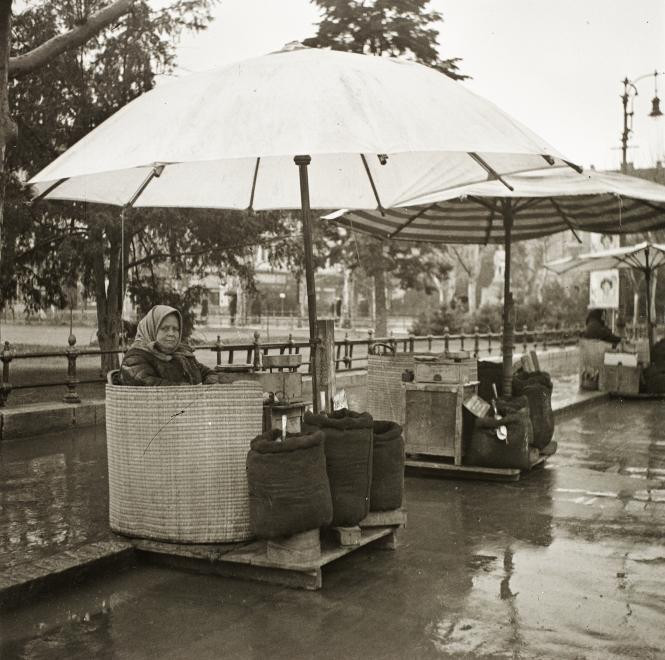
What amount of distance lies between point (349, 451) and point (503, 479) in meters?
3.47

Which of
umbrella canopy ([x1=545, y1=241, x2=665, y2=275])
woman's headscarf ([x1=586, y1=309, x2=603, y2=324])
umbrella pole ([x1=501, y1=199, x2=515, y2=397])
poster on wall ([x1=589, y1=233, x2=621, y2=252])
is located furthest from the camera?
poster on wall ([x1=589, y1=233, x2=621, y2=252])

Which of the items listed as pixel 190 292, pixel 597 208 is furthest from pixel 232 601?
pixel 190 292

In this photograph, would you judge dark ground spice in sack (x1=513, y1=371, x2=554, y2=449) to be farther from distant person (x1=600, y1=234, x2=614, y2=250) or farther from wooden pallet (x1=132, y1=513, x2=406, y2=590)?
distant person (x1=600, y1=234, x2=614, y2=250)

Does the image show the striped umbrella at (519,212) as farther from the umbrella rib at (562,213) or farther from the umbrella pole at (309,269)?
the umbrella pole at (309,269)

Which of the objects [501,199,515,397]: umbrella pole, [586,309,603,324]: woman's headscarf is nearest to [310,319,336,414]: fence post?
[501,199,515,397]: umbrella pole

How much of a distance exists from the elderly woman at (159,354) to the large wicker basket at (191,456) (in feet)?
1.13

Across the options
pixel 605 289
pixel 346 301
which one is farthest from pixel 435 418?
pixel 346 301

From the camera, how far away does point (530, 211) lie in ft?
34.9

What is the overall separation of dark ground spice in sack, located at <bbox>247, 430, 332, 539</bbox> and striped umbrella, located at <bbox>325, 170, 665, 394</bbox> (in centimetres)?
387

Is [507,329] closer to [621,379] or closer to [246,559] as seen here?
[246,559]

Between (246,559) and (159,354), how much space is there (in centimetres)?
166

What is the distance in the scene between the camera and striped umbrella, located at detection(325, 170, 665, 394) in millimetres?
8547

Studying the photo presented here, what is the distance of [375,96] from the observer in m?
4.88

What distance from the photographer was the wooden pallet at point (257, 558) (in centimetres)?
497
